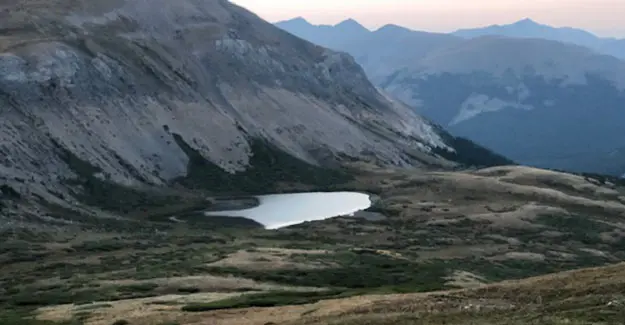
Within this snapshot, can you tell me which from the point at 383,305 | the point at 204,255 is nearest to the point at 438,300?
the point at 383,305

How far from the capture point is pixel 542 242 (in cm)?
18288

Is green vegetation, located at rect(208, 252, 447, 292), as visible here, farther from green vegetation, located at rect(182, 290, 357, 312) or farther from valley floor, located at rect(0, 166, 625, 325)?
green vegetation, located at rect(182, 290, 357, 312)

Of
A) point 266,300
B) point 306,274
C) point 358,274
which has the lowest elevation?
point 358,274

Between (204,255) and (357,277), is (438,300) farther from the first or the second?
(204,255)

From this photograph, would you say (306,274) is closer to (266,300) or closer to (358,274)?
(358,274)

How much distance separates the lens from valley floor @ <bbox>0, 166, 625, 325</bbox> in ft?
182

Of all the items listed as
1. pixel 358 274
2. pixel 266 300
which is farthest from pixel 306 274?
pixel 266 300

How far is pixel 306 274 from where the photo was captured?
111250 millimetres

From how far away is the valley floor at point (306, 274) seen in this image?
55625 mm

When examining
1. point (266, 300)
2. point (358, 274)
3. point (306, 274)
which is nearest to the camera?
point (266, 300)

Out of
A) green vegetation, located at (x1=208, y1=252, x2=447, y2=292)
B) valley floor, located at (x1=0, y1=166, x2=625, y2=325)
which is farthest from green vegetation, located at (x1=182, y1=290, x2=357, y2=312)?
green vegetation, located at (x1=208, y1=252, x2=447, y2=292)

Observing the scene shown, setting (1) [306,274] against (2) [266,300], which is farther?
(1) [306,274]

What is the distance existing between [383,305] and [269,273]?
172 ft

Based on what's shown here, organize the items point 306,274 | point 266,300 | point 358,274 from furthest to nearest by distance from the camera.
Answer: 1. point 358,274
2. point 306,274
3. point 266,300
